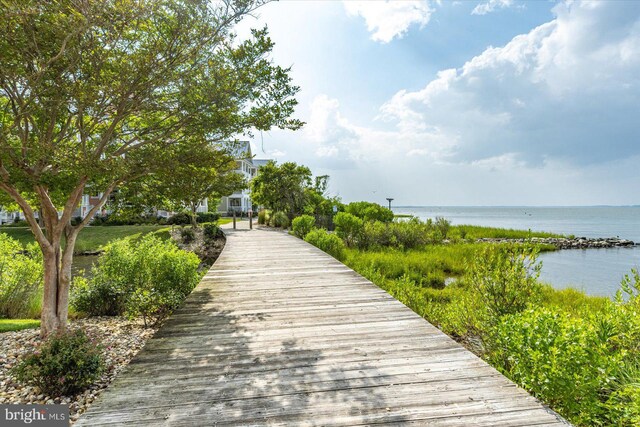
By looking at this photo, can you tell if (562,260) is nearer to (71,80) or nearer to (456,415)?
(456,415)

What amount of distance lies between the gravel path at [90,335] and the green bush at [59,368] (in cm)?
11

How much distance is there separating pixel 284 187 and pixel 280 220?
2.63 metres

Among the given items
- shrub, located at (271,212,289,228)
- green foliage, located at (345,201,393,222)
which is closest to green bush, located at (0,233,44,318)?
green foliage, located at (345,201,393,222)

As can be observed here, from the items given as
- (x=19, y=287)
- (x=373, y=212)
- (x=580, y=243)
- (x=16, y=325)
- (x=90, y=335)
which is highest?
(x=373, y=212)

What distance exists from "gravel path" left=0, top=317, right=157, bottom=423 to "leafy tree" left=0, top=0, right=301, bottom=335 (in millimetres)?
543

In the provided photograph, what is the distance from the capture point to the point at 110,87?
12.8 ft

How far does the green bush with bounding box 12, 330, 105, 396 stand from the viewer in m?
3.24

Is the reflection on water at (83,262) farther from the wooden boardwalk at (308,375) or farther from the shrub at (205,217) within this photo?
the shrub at (205,217)

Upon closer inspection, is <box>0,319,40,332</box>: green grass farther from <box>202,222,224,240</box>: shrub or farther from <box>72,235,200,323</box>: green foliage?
<box>202,222,224,240</box>: shrub

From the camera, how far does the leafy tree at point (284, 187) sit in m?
25.7

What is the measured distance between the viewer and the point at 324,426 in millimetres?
2203

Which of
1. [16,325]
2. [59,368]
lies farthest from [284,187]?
[59,368]

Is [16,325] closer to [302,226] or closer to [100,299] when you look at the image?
[100,299]

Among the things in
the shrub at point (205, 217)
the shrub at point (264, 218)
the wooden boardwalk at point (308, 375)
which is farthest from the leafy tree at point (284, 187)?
the wooden boardwalk at point (308, 375)
